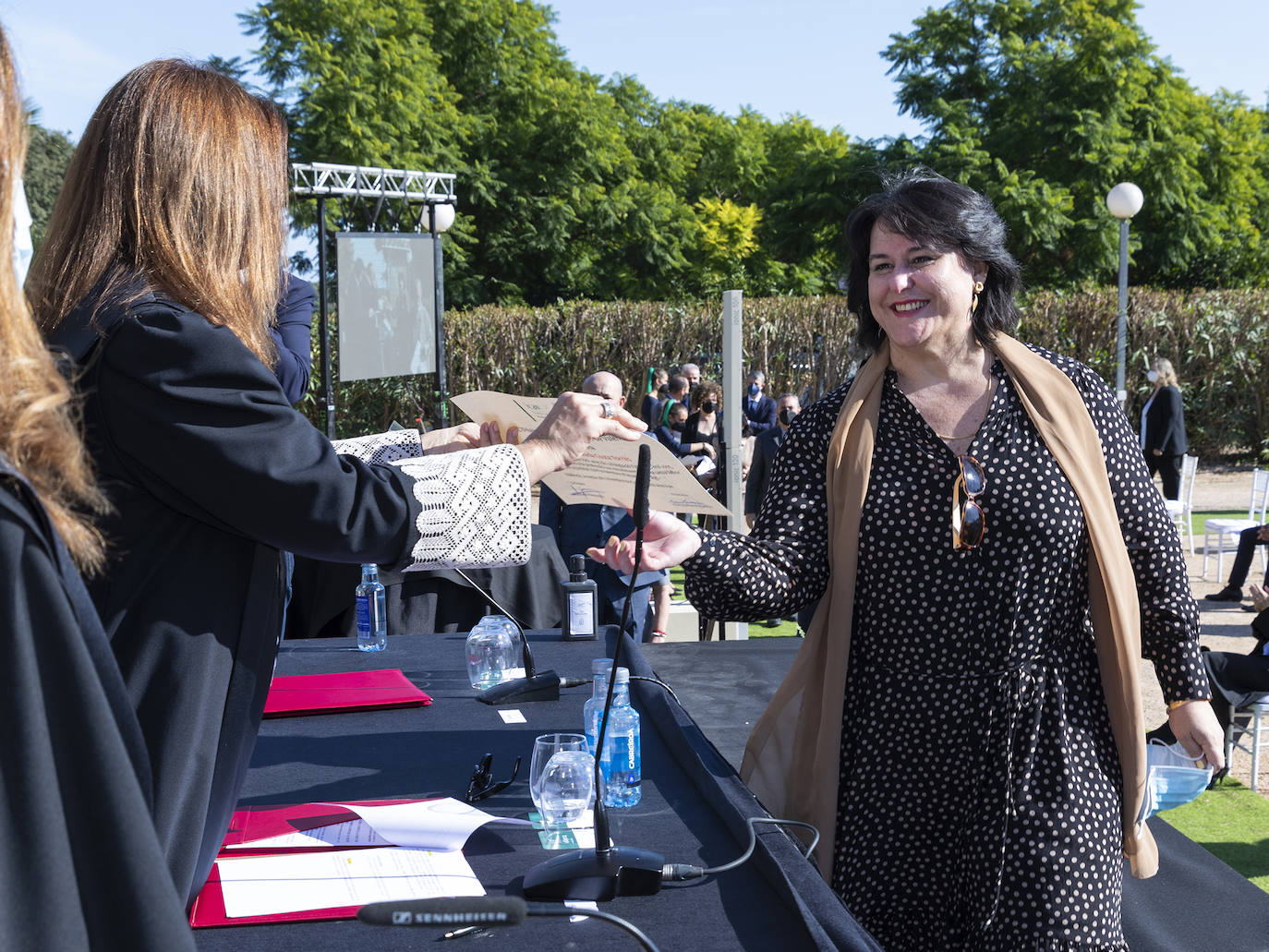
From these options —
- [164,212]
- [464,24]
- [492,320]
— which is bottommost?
[164,212]

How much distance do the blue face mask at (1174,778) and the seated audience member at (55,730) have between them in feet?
6.61

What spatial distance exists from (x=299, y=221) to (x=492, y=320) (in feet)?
19.2

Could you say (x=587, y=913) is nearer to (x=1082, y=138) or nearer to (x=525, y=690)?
(x=525, y=690)

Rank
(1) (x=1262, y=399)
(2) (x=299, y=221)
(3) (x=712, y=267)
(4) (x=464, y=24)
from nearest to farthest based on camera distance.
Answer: (1) (x=1262, y=399) → (2) (x=299, y=221) → (4) (x=464, y=24) → (3) (x=712, y=267)

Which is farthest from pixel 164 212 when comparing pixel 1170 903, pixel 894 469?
pixel 1170 903

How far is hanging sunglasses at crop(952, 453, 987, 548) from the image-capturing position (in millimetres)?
2041

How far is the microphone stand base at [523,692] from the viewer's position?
2.58m

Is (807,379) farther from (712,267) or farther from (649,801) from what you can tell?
(649,801)

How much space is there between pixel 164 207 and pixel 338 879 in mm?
964

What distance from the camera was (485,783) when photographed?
6.45 feet

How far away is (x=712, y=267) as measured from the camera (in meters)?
32.5

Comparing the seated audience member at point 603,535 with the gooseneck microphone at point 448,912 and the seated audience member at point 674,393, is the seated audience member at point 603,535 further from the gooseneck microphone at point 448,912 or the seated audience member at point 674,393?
the seated audience member at point 674,393

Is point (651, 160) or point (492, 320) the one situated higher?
point (651, 160)

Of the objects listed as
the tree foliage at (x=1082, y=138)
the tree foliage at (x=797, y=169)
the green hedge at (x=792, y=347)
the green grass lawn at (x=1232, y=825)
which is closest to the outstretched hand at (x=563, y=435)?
the green grass lawn at (x=1232, y=825)
